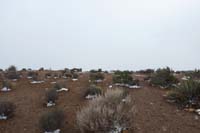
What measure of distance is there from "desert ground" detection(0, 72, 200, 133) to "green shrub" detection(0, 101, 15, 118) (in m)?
0.24

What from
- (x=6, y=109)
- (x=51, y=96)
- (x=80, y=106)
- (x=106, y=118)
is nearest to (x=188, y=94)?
(x=80, y=106)

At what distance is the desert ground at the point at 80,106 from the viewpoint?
1035 centimetres

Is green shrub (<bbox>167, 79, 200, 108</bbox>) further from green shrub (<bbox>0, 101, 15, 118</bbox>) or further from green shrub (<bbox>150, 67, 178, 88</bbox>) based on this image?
green shrub (<bbox>0, 101, 15, 118</bbox>)

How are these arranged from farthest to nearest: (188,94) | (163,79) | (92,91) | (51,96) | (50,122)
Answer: (163,79)
(92,91)
(51,96)
(188,94)
(50,122)

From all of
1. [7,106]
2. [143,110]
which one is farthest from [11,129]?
[143,110]

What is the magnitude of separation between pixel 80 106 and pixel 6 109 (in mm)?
2868

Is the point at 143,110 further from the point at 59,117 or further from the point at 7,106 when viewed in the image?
the point at 7,106

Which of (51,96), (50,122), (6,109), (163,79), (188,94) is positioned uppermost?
(163,79)

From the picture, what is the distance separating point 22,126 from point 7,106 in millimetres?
1295

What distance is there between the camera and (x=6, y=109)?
11.8m

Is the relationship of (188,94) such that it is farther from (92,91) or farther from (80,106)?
(80,106)

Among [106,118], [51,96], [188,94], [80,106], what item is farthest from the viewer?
[51,96]

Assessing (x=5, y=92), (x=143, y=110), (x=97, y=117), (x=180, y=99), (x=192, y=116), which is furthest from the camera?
(x=5, y=92)

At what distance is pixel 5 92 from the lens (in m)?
15.7
